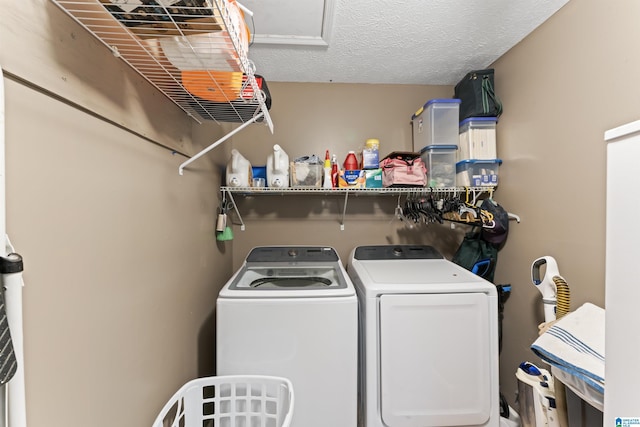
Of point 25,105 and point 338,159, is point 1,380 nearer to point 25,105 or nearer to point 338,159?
point 25,105

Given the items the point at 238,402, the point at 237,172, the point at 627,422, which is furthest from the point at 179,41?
the point at 238,402

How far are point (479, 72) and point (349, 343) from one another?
203cm

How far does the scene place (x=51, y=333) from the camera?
647mm

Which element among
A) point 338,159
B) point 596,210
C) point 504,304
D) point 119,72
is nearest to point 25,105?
point 119,72

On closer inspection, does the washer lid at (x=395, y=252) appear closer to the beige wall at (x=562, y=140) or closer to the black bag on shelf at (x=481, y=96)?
the beige wall at (x=562, y=140)

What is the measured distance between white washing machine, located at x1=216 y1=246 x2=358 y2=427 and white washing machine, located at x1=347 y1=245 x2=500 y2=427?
0.44 ft

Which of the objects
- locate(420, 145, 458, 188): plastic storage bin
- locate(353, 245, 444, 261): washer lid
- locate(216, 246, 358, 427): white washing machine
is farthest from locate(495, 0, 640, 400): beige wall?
locate(216, 246, 358, 427): white washing machine

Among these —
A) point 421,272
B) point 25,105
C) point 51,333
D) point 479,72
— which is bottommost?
point 421,272

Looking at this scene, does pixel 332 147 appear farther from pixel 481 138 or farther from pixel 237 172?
pixel 481 138

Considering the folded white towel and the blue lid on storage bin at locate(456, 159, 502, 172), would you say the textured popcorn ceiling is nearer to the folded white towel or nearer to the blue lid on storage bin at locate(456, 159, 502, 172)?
the blue lid on storage bin at locate(456, 159, 502, 172)

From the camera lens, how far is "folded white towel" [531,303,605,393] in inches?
36.1

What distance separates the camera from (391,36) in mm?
1639

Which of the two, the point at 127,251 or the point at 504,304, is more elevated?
the point at 127,251

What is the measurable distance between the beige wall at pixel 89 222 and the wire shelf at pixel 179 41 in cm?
6
